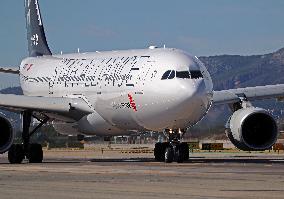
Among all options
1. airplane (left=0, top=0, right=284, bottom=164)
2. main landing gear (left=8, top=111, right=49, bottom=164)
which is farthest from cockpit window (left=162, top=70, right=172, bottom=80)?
main landing gear (left=8, top=111, right=49, bottom=164)

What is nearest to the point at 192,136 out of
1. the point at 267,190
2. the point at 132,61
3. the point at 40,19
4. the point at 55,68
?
the point at 40,19

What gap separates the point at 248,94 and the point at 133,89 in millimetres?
6560

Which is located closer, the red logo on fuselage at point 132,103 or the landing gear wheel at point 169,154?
the landing gear wheel at point 169,154

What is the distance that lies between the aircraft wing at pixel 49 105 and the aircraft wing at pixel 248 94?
587 centimetres

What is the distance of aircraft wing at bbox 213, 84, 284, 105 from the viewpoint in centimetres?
4053

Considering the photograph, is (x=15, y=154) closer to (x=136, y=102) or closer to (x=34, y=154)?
(x=34, y=154)

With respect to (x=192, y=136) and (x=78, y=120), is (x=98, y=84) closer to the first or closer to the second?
(x=78, y=120)

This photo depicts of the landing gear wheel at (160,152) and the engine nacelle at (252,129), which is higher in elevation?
the engine nacelle at (252,129)

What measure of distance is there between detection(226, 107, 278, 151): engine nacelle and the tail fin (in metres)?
15.4

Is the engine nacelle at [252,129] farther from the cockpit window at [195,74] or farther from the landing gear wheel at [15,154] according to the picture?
the landing gear wheel at [15,154]

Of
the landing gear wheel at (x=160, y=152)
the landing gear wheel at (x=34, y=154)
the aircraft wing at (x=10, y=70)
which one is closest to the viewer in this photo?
the landing gear wheel at (x=160, y=152)

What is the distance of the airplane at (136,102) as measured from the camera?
35.9 meters

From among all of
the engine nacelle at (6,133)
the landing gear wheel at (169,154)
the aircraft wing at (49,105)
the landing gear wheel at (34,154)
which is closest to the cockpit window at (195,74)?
the landing gear wheel at (169,154)

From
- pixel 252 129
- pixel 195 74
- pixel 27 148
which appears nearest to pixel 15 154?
pixel 27 148
